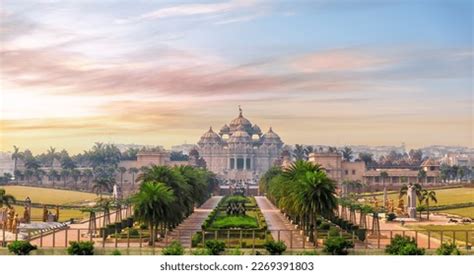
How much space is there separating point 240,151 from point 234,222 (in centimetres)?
5754

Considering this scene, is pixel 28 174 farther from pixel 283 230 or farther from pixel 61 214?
pixel 283 230

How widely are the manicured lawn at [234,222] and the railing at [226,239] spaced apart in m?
1.39

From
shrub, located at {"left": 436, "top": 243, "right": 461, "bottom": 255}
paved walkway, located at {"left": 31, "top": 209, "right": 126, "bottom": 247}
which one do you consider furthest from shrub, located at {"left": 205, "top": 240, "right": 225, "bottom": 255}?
shrub, located at {"left": 436, "top": 243, "right": 461, "bottom": 255}

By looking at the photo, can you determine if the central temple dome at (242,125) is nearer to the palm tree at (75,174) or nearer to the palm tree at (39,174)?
the palm tree at (75,174)

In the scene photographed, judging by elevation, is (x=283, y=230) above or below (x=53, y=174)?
below

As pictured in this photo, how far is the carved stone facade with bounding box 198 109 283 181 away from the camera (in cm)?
7950

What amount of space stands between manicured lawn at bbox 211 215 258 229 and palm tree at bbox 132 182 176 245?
5000 mm

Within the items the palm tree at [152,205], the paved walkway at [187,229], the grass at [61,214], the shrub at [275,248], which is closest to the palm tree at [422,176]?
the paved walkway at [187,229]

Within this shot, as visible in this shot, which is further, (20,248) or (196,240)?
(196,240)

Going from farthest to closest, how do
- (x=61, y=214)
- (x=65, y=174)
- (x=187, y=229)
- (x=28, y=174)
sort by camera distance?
(x=65, y=174) → (x=28, y=174) → (x=61, y=214) → (x=187, y=229)

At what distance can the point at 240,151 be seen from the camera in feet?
280

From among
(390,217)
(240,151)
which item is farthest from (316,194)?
(240,151)

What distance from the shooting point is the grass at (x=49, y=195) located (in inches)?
1636
